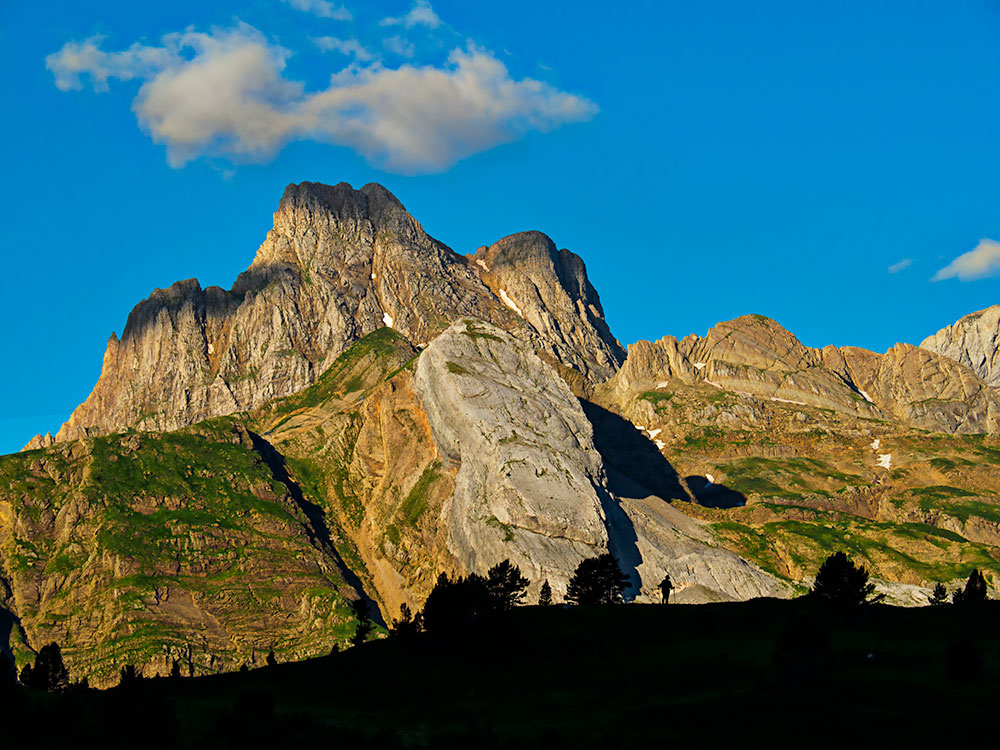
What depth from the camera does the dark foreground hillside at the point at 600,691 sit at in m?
79.7

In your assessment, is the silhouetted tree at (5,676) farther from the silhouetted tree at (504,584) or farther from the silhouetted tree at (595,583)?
the silhouetted tree at (595,583)

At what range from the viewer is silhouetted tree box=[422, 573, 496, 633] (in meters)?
134

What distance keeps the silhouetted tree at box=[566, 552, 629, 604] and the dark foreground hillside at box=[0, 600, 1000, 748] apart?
41064 mm

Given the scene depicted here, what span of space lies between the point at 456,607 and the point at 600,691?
122 feet

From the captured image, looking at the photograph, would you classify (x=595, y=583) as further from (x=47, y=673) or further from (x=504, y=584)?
(x=47, y=673)

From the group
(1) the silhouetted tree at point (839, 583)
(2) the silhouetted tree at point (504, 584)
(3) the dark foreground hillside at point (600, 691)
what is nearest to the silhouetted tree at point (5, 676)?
(3) the dark foreground hillside at point (600, 691)

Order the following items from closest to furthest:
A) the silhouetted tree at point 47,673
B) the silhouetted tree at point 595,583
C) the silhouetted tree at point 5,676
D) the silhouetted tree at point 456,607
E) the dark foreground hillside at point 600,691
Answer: the dark foreground hillside at point 600,691 < the silhouetted tree at point 5,676 < the silhouetted tree at point 456,607 < the silhouetted tree at point 47,673 < the silhouetted tree at point 595,583

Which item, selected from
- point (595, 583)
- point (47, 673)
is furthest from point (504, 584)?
point (47, 673)

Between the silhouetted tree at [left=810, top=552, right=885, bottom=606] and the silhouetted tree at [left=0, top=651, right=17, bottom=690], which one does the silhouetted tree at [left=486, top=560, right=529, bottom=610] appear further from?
the silhouetted tree at [left=0, top=651, right=17, bottom=690]

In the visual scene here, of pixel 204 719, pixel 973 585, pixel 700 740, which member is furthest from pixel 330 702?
pixel 973 585

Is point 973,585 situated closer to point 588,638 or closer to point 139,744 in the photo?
point 588,638

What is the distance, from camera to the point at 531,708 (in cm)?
9688

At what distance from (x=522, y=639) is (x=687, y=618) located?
23.7 m

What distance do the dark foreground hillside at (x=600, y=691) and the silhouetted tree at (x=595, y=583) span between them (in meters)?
41.1
